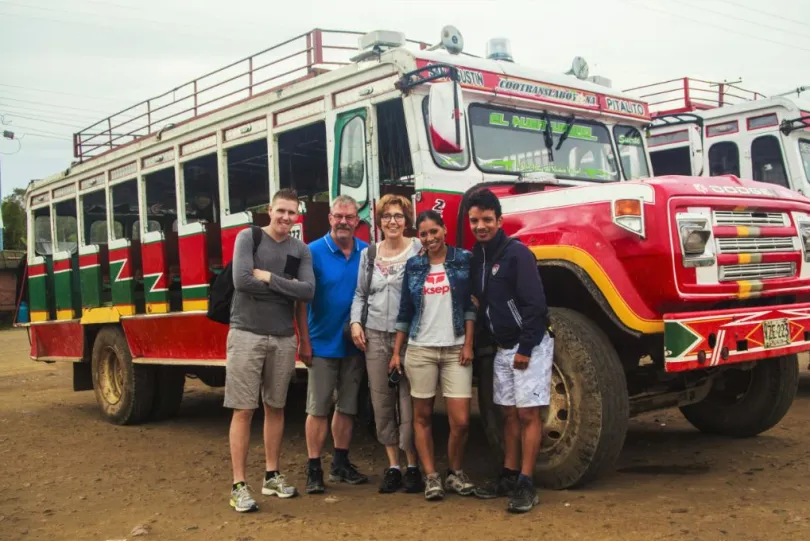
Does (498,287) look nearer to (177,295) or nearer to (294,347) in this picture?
(294,347)

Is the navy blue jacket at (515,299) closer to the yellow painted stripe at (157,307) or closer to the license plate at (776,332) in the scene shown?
the license plate at (776,332)

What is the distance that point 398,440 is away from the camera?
16.5 ft

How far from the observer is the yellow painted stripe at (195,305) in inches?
289

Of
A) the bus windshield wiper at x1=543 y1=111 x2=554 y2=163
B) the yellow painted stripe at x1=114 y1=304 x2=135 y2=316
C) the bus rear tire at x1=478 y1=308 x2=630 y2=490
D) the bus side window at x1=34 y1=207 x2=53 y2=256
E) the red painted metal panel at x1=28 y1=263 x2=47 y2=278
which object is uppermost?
the bus windshield wiper at x1=543 y1=111 x2=554 y2=163

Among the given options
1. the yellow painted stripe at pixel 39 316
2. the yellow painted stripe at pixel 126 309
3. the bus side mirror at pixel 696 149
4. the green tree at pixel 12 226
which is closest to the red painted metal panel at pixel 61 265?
the yellow painted stripe at pixel 39 316

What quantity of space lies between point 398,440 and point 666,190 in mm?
2115

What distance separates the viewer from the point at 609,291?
464cm

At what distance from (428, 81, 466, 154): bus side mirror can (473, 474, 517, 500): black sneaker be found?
195 cm

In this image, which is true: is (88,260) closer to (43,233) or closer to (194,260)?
(43,233)

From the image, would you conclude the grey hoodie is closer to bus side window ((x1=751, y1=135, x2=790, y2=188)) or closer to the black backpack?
the black backpack

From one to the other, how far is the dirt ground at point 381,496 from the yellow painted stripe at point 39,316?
238 cm

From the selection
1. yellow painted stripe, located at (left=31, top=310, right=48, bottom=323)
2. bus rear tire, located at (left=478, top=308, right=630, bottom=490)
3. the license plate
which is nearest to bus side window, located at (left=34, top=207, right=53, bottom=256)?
yellow painted stripe, located at (left=31, top=310, right=48, bottom=323)

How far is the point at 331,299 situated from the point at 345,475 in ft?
3.75

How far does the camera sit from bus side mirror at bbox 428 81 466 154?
16.5 feet
